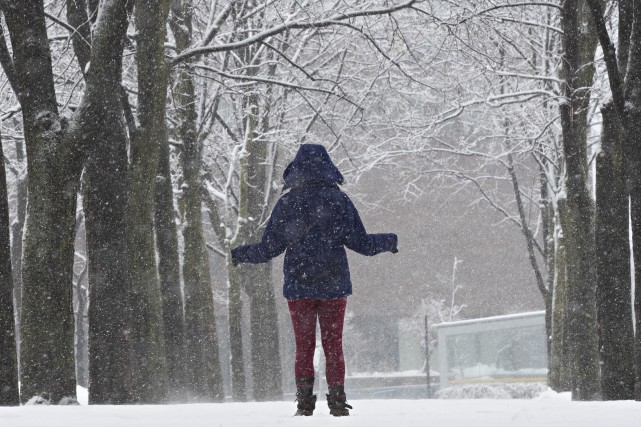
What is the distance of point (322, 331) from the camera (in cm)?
670

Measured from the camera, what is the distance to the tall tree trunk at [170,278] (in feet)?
46.4

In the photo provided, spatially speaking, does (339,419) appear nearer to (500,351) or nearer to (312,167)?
(312,167)

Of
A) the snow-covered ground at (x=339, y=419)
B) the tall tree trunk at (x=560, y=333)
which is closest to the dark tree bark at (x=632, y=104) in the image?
the snow-covered ground at (x=339, y=419)

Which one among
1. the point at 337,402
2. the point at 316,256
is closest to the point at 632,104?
the point at 316,256

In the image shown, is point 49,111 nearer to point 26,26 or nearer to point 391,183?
point 26,26

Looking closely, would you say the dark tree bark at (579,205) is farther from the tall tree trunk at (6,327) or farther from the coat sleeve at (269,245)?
the tall tree trunk at (6,327)

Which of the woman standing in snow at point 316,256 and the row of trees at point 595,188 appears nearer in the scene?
the woman standing in snow at point 316,256

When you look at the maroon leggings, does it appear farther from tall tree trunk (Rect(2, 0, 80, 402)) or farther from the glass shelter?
the glass shelter

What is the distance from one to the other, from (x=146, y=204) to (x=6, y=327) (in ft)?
11.3

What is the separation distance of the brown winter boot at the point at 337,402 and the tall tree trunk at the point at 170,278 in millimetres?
7556

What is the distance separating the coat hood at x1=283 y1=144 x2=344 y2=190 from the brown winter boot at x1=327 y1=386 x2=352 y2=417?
1409 millimetres

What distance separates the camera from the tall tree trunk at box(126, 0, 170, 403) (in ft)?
36.7

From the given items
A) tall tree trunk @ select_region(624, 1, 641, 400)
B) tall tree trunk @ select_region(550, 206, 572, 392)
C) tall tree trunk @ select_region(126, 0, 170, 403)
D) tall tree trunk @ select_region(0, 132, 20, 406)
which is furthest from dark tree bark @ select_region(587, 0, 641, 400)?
tall tree trunk @ select_region(550, 206, 572, 392)

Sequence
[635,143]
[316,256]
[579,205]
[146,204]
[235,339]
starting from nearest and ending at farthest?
1. [316,256]
2. [635,143]
3. [146,204]
4. [579,205]
5. [235,339]
